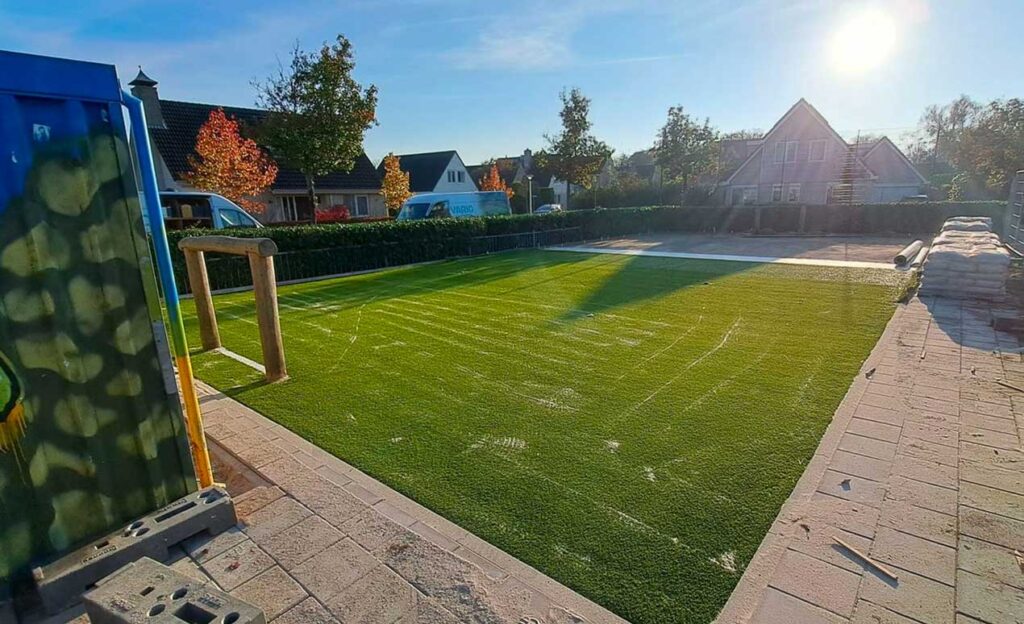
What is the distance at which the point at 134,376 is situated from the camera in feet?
7.88

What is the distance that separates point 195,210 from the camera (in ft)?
40.7

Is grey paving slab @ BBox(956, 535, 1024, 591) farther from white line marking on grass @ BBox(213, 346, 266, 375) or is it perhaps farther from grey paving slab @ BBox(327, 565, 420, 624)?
white line marking on grass @ BBox(213, 346, 266, 375)

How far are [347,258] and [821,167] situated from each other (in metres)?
27.6

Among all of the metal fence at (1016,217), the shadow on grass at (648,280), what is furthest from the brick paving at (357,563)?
the metal fence at (1016,217)

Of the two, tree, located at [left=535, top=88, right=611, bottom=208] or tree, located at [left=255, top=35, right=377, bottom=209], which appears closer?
tree, located at [left=255, top=35, right=377, bottom=209]

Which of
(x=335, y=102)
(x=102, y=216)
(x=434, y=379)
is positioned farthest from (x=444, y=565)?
(x=335, y=102)

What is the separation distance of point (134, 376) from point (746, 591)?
10.3 ft

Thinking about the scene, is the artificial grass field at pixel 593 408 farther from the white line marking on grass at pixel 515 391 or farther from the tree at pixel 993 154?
the tree at pixel 993 154

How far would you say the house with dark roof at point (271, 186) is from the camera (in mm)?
19359

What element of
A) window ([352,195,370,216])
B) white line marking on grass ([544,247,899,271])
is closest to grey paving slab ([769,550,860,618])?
white line marking on grass ([544,247,899,271])

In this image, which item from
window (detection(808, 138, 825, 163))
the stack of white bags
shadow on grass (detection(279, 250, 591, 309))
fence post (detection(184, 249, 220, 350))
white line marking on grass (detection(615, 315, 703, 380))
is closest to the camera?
white line marking on grass (detection(615, 315, 703, 380))

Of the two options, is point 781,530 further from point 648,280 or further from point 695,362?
point 648,280

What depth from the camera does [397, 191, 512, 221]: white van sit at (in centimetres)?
1803

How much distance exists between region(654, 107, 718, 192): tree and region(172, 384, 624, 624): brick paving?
31301 mm
